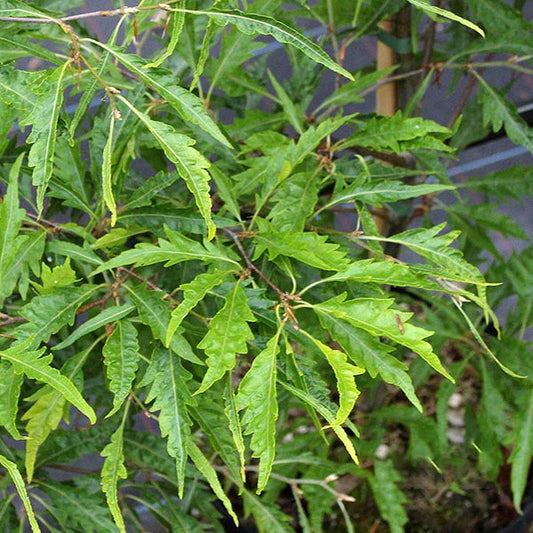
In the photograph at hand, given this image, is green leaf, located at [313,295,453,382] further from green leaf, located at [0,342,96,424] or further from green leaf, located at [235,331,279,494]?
green leaf, located at [0,342,96,424]

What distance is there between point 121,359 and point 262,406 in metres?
0.12

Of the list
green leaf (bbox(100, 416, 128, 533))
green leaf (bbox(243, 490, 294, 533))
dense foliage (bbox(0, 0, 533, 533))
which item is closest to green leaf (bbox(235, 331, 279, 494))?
dense foliage (bbox(0, 0, 533, 533))

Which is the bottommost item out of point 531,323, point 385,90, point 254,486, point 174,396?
point 254,486

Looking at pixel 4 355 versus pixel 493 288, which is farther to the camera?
pixel 493 288

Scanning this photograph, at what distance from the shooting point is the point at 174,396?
1.60ft

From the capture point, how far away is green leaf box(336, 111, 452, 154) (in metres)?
0.60

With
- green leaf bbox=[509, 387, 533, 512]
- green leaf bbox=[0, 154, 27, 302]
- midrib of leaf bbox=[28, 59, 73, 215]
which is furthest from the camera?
green leaf bbox=[509, 387, 533, 512]

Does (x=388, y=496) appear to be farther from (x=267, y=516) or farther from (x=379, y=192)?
(x=379, y=192)

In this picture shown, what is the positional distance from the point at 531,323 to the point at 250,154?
17.0 inches

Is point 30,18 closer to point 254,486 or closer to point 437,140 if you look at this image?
point 437,140

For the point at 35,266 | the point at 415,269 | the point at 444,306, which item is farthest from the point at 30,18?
the point at 444,306

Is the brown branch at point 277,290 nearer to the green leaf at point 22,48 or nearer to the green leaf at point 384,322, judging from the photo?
the green leaf at point 384,322

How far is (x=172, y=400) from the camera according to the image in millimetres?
488

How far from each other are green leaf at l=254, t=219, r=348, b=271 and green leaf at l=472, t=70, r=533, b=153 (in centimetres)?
33
